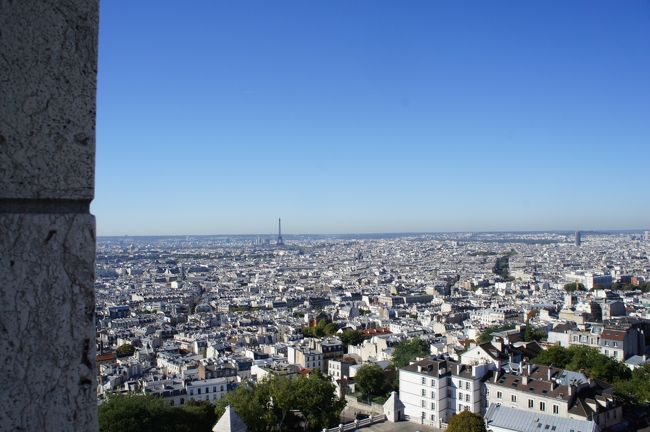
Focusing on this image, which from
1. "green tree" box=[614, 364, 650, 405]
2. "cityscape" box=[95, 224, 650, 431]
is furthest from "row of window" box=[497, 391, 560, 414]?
"green tree" box=[614, 364, 650, 405]

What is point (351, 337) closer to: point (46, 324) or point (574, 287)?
point (46, 324)

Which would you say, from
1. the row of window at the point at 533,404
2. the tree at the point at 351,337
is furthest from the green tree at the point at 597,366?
the tree at the point at 351,337

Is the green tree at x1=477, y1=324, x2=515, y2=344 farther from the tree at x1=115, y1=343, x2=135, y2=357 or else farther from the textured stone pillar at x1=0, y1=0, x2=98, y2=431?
the textured stone pillar at x1=0, y1=0, x2=98, y2=431

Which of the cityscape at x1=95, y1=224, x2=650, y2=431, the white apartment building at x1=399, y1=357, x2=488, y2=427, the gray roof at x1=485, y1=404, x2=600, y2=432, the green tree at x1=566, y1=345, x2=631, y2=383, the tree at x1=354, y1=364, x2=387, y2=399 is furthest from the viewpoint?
the tree at x1=354, y1=364, x2=387, y2=399

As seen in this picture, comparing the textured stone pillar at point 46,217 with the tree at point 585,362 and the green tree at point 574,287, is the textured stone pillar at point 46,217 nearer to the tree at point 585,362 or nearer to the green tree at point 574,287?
the tree at point 585,362

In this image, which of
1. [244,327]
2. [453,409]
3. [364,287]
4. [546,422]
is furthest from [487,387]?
[364,287]

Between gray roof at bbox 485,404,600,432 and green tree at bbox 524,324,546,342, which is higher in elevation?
gray roof at bbox 485,404,600,432

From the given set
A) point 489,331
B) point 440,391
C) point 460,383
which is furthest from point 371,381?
point 489,331
